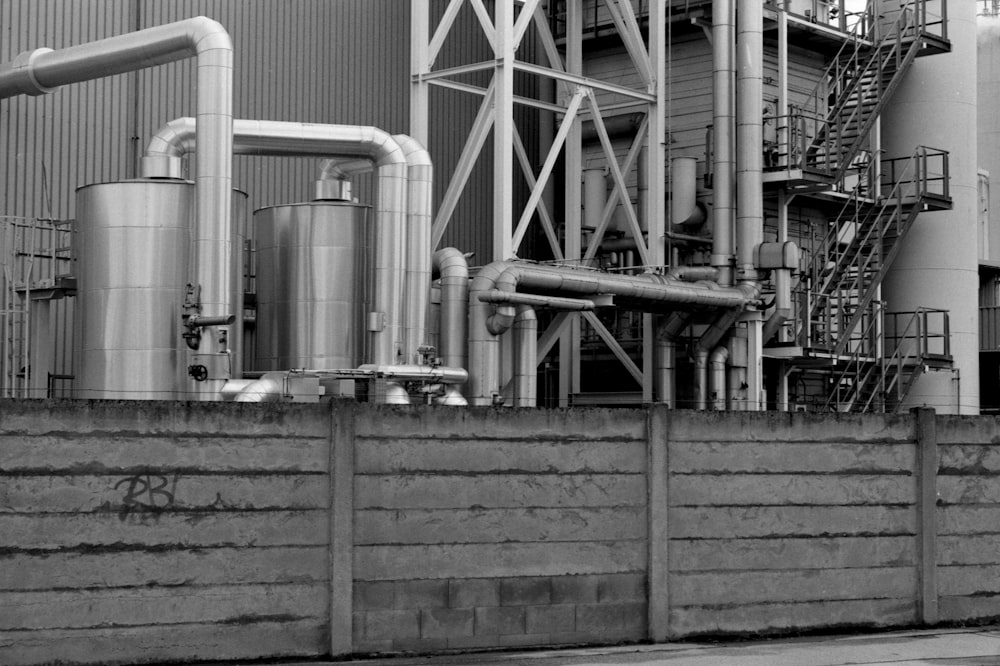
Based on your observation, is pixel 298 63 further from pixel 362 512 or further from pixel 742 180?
pixel 362 512

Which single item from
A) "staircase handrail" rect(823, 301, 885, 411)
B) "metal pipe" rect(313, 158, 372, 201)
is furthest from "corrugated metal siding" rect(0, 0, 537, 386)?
"staircase handrail" rect(823, 301, 885, 411)

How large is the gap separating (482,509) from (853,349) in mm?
21406

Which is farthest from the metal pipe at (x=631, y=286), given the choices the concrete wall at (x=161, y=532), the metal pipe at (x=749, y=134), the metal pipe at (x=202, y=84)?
the concrete wall at (x=161, y=532)

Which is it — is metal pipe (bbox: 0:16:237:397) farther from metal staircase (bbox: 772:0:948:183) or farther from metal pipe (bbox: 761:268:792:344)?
metal staircase (bbox: 772:0:948:183)

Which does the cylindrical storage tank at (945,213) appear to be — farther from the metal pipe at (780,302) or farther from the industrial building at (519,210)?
the metal pipe at (780,302)

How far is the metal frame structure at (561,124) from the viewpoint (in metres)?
28.2

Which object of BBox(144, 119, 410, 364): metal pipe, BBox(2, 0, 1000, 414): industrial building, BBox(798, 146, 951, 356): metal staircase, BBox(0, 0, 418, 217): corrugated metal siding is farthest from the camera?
BBox(798, 146, 951, 356): metal staircase

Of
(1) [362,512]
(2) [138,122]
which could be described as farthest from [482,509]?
(2) [138,122]

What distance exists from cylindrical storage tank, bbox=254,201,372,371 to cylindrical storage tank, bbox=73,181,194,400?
102 inches

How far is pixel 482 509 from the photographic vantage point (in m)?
14.8

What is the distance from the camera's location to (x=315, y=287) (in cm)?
2547

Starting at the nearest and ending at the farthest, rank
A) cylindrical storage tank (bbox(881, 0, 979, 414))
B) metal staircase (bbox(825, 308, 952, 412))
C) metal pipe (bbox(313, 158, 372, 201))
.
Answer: metal pipe (bbox(313, 158, 372, 201))
metal staircase (bbox(825, 308, 952, 412))
cylindrical storage tank (bbox(881, 0, 979, 414))

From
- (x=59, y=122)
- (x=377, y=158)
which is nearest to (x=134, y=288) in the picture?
(x=59, y=122)

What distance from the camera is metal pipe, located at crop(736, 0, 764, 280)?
97.8 ft
